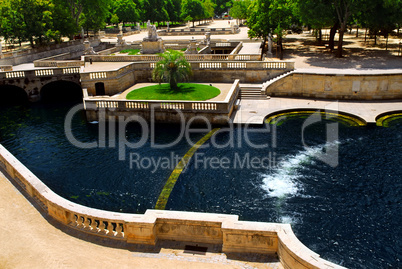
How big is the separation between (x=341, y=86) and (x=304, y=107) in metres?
4.81

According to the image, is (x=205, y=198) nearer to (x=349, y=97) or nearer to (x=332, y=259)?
(x=332, y=259)

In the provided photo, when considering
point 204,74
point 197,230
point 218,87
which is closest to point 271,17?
point 204,74

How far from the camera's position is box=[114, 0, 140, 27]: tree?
9684 centimetres

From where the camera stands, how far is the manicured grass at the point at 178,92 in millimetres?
33125

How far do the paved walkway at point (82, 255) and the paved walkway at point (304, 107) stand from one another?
718 inches

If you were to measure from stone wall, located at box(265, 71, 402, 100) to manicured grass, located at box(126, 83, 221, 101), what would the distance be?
6.07 metres

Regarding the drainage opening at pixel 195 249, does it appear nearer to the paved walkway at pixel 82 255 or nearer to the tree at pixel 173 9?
the paved walkway at pixel 82 255

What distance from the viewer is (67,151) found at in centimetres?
2588

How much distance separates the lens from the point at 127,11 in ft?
317

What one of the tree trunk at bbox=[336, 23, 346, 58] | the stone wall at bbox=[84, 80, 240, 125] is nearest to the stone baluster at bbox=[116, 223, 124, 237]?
the stone wall at bbox=[84, 80, 240, 125]

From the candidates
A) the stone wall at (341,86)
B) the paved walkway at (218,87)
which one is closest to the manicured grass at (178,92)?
the paved walkway at (218,87)

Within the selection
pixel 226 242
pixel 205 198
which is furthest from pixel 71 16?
pixel 226 242

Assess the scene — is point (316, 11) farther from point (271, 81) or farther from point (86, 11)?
point (86, 11)

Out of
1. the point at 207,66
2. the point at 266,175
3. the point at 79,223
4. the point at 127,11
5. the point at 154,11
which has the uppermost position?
the point at 154,11
